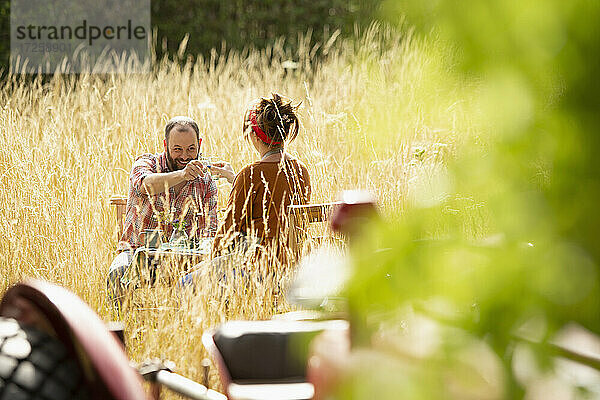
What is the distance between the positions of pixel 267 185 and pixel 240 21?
17.3ft

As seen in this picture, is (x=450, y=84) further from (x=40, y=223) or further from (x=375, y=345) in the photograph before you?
(x=40, y=223)

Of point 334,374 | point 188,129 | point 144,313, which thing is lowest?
point 144,313

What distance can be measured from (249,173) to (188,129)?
1.90 ft

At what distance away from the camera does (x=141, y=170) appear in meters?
3.67

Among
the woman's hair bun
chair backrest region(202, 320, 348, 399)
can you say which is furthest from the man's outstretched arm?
chair backrest region(202, 320, 348, 399)

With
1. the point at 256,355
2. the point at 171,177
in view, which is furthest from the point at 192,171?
the point at 256,355

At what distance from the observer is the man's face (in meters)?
3.73

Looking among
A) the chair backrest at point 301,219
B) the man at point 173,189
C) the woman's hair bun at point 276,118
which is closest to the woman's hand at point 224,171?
the man at point 173,189

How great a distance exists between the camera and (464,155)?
333mm

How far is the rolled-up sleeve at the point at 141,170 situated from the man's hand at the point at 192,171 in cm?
21

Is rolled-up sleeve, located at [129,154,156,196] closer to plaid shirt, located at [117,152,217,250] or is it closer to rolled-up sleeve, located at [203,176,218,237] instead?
plaid shirt, located at [117,152,217,250]

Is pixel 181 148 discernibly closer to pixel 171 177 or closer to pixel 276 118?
pixel 171 177

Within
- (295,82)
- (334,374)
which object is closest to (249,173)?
(334,374)

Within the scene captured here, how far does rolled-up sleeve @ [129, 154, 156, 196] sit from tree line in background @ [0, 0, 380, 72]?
459 centimetres
